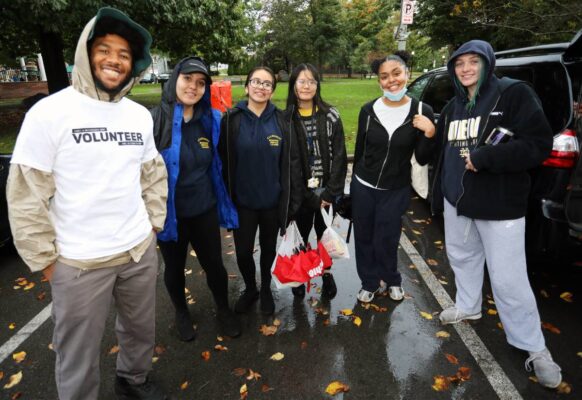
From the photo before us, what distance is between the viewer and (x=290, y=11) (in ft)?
111

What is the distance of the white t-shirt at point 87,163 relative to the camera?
64.4 inches

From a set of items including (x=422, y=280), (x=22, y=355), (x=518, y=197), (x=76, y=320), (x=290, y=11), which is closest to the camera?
(x=76, y=320)

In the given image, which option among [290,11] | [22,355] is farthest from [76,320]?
[290,11]

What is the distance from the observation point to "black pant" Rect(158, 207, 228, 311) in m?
2.68

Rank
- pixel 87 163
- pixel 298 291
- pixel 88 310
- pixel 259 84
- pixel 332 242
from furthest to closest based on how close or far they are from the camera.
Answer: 1. pixel 298 291
2. pixel 332 242
3. pixel 259 84
4. pixel 88 310
5. pixel 87 163

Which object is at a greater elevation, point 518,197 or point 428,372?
point 518,197

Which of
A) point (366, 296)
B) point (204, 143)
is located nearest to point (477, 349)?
point (366, 296)

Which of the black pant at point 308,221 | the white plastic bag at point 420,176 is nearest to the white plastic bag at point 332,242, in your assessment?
the black pant at point 308,221

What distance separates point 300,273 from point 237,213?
69 centimetres

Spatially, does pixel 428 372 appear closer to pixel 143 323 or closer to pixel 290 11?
pixel 143 323

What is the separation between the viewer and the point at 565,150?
2.75 metres

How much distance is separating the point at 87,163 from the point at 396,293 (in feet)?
8.92

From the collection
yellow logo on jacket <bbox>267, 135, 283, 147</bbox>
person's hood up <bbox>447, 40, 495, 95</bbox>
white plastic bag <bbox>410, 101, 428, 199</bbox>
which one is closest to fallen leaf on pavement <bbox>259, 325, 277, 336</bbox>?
yellow logo on jacket <bbox>267, 135, 283, 147</bbox>

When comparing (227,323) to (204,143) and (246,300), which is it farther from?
(204,143)
